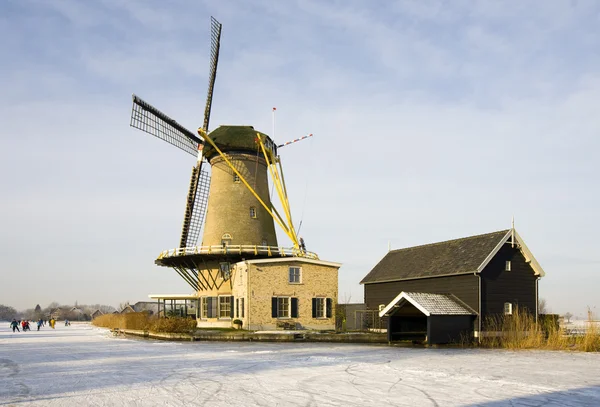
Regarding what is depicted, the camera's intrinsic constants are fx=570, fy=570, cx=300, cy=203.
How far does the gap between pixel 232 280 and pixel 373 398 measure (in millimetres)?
26027

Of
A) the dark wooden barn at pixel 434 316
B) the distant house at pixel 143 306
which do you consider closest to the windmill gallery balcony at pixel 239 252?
the dark wooden barn at pixel 434 316

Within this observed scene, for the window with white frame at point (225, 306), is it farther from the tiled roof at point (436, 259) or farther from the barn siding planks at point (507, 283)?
the barn siding planks at point (507, 283)

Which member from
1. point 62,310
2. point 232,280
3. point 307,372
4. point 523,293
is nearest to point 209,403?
point 307,372

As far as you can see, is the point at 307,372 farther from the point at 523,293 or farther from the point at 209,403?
the point at 523,293

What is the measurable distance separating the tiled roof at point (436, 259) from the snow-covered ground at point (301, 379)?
7.86m

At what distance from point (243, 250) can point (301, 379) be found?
21.9 m

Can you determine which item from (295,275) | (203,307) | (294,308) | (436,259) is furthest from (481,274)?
(203,307)

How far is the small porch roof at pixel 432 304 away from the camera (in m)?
27.1

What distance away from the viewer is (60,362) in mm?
19797

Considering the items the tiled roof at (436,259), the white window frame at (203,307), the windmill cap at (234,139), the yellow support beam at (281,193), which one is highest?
the windmill cap at (234,139)

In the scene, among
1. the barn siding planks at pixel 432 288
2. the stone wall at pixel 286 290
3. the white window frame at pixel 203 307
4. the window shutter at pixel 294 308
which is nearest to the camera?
the barn siding planks at pixel 432 288

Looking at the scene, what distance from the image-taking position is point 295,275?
35281 mm

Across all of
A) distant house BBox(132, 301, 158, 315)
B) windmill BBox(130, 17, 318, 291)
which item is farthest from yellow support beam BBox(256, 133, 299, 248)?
distant house BBox(132, 301, 158, 315)

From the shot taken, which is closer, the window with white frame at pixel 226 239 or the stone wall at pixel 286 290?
the stone wall at pixel 286 290
